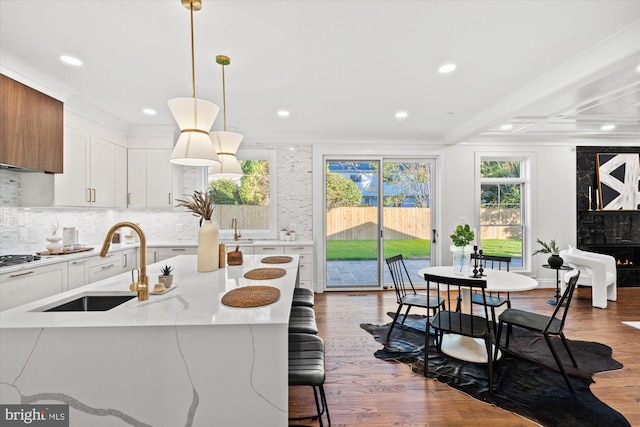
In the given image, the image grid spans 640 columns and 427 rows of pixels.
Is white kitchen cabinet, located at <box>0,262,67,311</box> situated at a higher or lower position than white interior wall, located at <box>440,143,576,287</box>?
lower

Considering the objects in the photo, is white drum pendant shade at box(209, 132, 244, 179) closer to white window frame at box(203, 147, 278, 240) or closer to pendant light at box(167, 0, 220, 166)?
pendant light at box(167, 0, 220, 166)

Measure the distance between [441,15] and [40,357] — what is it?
2757 mm

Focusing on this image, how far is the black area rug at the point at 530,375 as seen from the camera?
6.48ft

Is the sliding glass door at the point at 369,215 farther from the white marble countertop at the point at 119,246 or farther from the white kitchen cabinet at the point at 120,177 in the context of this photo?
the white kitchen cabinet at the point at 120,177

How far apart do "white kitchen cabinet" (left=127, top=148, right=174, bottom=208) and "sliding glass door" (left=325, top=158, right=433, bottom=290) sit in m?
2.51

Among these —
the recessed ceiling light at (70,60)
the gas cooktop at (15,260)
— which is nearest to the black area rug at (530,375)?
the gas cooktop at (15,260)

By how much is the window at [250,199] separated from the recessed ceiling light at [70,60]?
254 centimetres

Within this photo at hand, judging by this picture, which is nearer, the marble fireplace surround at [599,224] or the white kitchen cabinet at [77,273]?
the white kitchen cabinet at [77,273]

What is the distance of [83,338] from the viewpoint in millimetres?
1195

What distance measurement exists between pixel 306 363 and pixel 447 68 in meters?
2.62

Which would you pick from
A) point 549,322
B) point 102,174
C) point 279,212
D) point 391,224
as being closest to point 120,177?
point 102,174

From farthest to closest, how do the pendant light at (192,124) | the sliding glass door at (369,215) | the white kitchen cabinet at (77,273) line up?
the sliding glass door at (369,215)
the white kitchen cabinet at (77,273)
the pendant light at (192,124)

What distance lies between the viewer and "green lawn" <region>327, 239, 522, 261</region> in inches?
202

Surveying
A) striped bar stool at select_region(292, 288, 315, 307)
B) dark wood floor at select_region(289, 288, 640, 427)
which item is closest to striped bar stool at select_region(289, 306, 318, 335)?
striped bar stool at select_region(292, 288, 315, 307)
